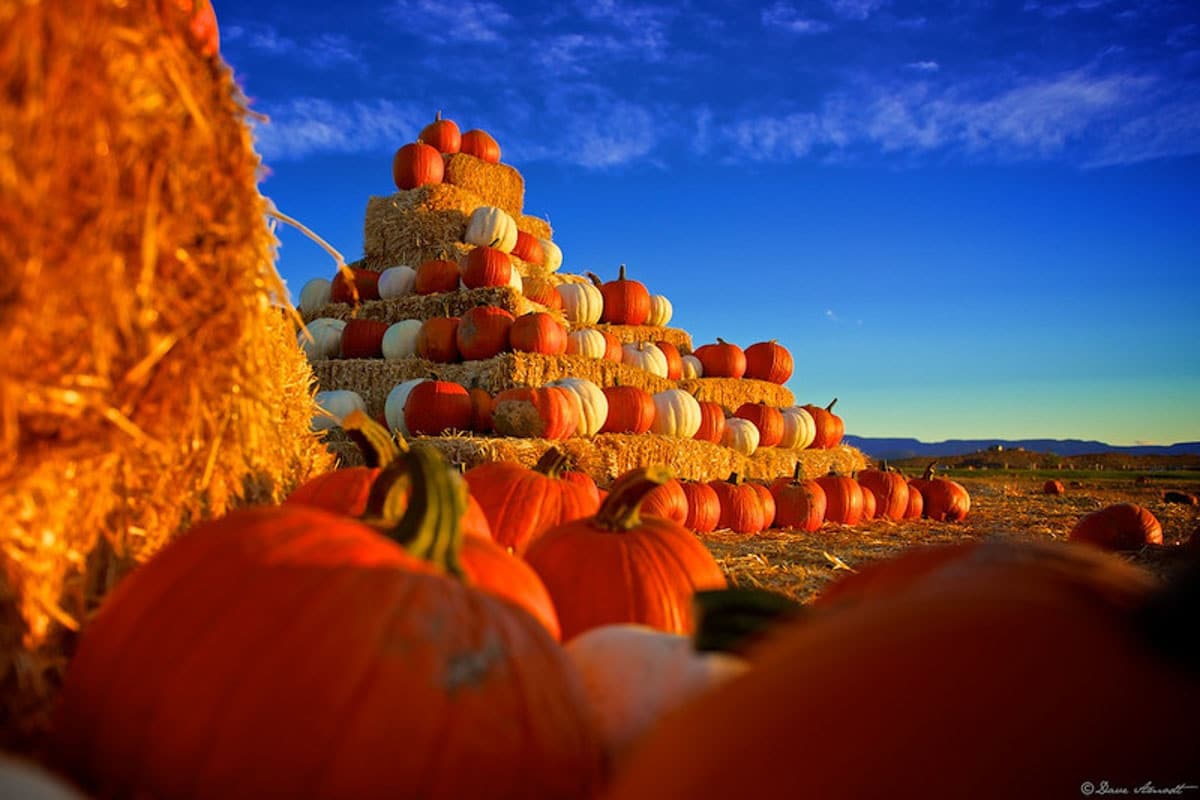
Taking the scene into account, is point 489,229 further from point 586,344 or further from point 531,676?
point 531,676

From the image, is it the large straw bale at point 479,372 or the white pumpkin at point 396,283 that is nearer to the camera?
the large straw bale at point 479,372

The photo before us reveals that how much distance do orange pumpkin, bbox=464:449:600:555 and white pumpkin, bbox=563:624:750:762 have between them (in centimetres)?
156

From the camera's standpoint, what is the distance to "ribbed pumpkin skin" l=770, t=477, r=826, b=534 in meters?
8.00

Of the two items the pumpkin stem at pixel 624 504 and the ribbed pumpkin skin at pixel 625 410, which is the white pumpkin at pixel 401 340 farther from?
the pumpkin stem at pixel 624 504

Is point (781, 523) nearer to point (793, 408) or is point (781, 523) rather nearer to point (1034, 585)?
point (793, 408)

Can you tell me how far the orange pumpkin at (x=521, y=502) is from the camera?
9.54ft

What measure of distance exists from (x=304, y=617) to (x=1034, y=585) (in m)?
0.91

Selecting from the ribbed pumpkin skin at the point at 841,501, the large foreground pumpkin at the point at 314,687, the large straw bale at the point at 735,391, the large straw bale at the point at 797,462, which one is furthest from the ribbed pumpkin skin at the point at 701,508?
the large foreground pumpkin at the point at 314,687

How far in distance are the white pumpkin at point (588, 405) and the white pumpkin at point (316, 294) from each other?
18.6 ft

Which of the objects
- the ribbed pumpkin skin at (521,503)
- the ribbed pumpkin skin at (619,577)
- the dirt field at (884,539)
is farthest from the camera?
the dirt field at (884,539)

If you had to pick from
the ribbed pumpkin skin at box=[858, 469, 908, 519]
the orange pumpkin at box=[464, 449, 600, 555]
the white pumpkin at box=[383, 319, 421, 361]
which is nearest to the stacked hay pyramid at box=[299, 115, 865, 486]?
the white pumpkin at box=[383, 319, 421, 361]

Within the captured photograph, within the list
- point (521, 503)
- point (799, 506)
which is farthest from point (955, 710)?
point (799, 506)

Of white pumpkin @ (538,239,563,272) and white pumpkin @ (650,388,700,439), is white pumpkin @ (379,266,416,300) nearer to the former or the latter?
white pumpkin @ (538,239,563,272)

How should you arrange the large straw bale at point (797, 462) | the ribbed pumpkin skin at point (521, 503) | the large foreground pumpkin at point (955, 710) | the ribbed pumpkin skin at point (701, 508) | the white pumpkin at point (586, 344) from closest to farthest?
the large foreground pumpkin at point (955, 710)
the ribbed pumpkin skin at point (521, 503)
the ribbed pumpkin skin at point (701, 508)
the white pumpkin at point (586, 344)
the large straw bale at point (797, 462)
